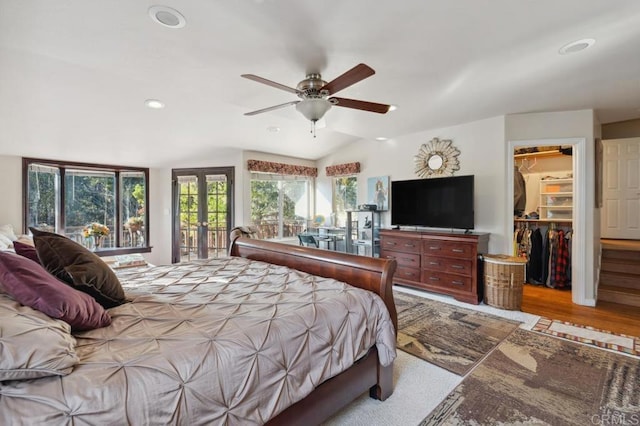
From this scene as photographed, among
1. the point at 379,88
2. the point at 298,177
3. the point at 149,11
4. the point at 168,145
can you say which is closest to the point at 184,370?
the point at 149,11

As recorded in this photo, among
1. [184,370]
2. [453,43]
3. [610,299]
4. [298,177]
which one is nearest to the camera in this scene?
[184,370]

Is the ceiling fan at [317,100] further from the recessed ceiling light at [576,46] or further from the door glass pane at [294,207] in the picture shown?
the door glass pane at [294,207]

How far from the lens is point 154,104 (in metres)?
3.63

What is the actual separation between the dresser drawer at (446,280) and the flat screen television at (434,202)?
0.67 m

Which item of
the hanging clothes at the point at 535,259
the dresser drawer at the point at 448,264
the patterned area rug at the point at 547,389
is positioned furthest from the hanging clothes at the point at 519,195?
the patterned area rug at the point at 547,389

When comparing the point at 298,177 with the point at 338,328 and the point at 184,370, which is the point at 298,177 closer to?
the point at 338,328

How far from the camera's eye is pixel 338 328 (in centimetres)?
161

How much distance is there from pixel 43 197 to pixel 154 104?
9.78ft

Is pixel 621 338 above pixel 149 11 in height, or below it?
below

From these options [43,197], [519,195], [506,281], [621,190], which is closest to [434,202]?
[506,281]

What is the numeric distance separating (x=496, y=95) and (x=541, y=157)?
3013 millimetres

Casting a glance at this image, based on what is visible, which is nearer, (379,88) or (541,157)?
(379,88)

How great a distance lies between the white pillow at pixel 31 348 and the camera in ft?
2.82

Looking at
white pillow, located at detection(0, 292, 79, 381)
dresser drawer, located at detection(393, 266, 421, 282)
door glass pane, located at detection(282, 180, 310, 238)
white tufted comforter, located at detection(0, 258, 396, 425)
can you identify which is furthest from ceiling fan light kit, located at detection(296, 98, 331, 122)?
door glass pane, located at detection(282, 180, 310, 238)
